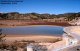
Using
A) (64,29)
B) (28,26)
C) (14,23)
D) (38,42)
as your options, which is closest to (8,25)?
(14,23)

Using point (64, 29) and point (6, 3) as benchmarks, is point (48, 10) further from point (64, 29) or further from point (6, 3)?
point (6, 3)

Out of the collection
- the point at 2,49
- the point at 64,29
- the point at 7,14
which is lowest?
the point at 2,49

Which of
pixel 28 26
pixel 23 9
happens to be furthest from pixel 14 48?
pixel 23 9

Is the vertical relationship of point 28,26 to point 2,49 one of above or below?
above

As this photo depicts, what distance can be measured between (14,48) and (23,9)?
129 centimetres

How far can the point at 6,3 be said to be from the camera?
7.33 metres

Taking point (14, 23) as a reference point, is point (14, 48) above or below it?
below

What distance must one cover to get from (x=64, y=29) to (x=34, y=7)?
1194 millimetres

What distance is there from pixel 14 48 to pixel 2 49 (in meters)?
0.38

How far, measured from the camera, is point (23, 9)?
7.23 metres

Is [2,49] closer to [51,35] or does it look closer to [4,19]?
[4,19]

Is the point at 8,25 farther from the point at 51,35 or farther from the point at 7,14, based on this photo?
the point at 51,35

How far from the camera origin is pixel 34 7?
23.6 ft

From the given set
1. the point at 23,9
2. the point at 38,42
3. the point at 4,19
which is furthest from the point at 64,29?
the point at 4,19
